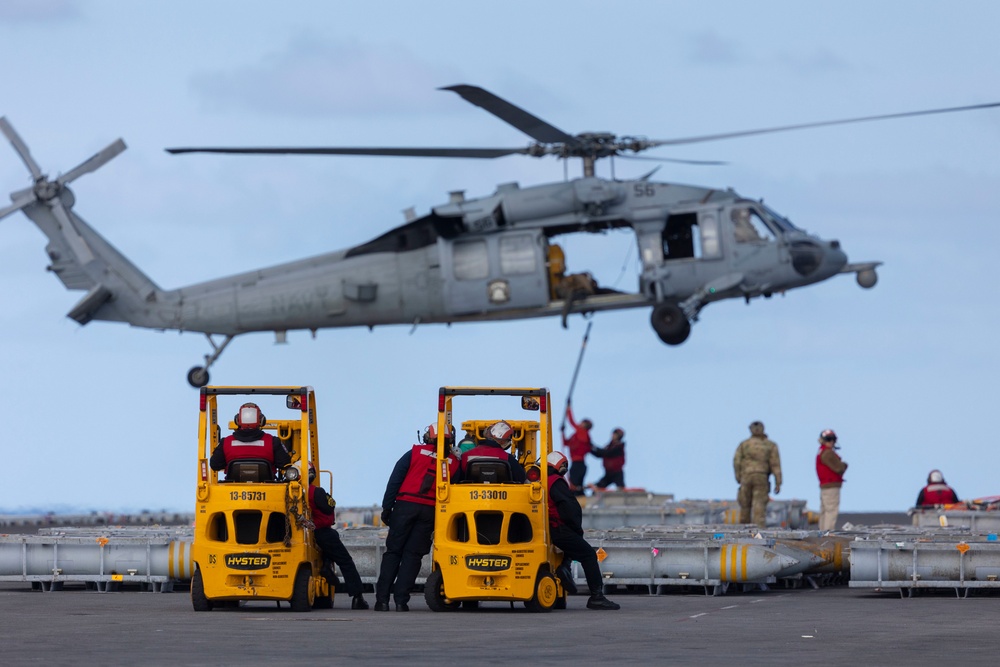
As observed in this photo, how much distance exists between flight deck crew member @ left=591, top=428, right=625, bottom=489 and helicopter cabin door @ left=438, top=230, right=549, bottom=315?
450 centimetres

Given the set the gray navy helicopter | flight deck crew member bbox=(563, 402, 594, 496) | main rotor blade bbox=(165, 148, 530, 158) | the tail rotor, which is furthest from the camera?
the tail rotor

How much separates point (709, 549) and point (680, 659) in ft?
24.5

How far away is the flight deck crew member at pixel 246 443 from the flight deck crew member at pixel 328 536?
1.59 ft

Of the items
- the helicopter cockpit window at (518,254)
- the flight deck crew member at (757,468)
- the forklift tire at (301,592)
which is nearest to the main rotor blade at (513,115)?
the helicopter cockpit window at (518,254)

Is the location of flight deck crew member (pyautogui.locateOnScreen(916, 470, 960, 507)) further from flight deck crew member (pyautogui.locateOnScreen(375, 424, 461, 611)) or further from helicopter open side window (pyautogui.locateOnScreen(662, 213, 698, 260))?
flight deck crew member (pyautogui.locateOnScreen(375, 424, 461, 611))

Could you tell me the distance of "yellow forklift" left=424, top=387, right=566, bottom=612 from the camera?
15.4 meters

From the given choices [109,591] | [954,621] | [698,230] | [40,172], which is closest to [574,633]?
[954,621]

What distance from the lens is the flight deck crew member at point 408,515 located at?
15953mm

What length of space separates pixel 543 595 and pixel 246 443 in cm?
294

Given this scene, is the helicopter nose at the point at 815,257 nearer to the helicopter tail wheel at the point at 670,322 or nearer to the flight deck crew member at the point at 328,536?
the helicopter tail wheel at the point at 670,322

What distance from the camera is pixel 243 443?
1547 centimetres

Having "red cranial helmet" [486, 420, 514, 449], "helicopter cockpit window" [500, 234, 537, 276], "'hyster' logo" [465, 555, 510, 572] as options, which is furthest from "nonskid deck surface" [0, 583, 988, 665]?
"helicopter cockpit window" [500, 234, 537, 276]

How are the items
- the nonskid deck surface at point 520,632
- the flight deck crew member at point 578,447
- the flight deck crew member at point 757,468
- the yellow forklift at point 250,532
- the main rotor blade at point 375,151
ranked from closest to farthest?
the nonskid deck surface at point 520,632 → the yellow forklift at point 250,532 → the flight deck crew member at point 757,468 → the main rotor blade at point 375,151 → the flight deck crew member at point 578,447

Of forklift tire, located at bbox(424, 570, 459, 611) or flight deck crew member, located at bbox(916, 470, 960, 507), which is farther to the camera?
flight deck crew member, located at bbox(916, 470, 960, 507)
